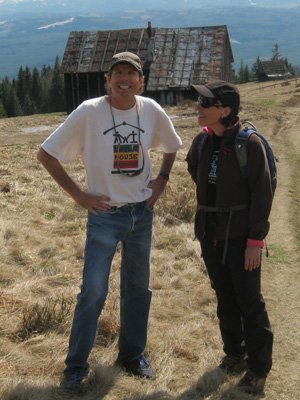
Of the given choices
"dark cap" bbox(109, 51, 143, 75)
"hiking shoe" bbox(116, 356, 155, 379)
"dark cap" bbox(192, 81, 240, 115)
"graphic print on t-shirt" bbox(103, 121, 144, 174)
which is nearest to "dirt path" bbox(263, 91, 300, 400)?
"hiking shoe" bbox(116, 356, 155, 379)

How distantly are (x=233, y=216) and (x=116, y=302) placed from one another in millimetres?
1961

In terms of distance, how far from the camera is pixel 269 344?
4.37 meters

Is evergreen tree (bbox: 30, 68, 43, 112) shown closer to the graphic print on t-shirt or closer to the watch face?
the watch face

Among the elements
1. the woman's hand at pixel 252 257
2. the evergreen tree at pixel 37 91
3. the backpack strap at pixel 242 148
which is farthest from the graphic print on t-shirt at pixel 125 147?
the evergreen tree at pixel 37 91

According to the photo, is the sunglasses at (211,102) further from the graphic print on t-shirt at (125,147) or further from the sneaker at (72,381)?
the sneaker at (72,381)

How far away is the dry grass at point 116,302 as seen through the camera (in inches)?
172

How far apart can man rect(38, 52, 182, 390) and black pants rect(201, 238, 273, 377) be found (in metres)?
0.56

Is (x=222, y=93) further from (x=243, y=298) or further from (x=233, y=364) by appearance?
(x=233, y=364)

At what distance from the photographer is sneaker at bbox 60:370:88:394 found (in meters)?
4.06

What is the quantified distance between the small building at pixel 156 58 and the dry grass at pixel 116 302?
1926cm

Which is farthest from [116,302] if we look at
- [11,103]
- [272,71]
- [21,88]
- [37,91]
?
[21,88]

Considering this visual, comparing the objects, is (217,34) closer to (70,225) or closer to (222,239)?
(70,225)

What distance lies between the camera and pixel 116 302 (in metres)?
5.61

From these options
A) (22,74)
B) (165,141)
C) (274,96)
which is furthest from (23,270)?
(22,74)
